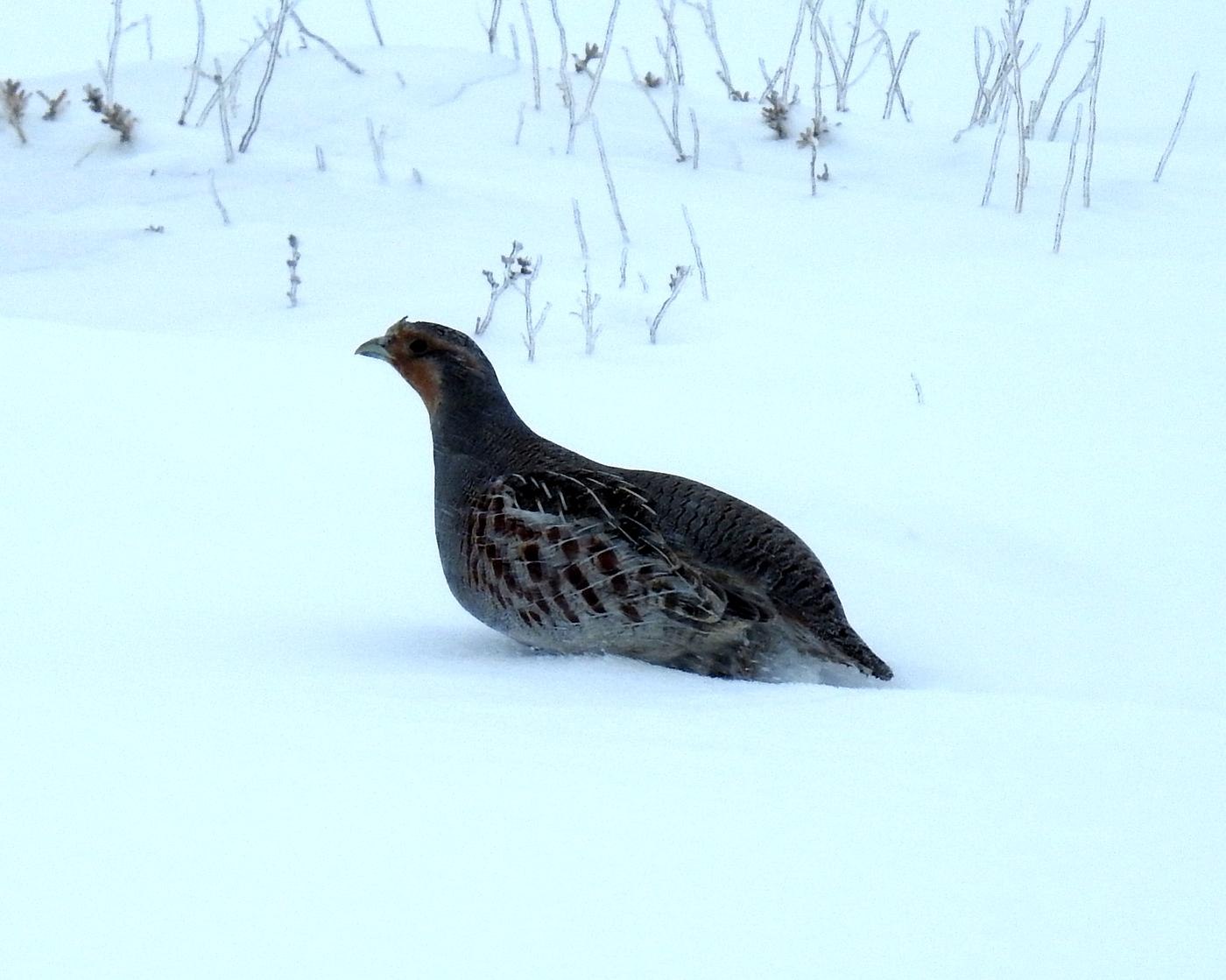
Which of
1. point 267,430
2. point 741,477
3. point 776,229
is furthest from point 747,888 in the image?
point 776,229

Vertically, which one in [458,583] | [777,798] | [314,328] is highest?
[777,798]

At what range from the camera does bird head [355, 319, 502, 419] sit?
3062 millimetres

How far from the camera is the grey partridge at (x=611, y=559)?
103 inches

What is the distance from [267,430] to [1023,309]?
9.91 feet

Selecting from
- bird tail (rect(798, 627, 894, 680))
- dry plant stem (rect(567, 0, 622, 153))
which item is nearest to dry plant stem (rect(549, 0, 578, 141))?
dry plant stem (rect(567, 0, 622, 153))

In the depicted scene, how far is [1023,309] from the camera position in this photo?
211 inches

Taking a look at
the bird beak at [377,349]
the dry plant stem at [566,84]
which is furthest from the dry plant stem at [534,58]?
the bird beak at [377,349]

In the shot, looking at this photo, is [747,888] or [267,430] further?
[267,430]

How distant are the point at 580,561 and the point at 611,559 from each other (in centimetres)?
6

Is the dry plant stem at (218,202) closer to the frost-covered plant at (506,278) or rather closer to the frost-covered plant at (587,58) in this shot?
the frost-covered plant at (506,278)

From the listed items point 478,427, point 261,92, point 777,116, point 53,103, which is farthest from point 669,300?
point 53,103

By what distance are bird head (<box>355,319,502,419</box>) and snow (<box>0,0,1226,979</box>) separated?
17.7 inches

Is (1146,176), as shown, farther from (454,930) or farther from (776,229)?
(454,930)

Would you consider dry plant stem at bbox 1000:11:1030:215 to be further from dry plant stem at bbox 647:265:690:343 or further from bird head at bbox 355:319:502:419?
bird head at bbox 355:319:502:419
